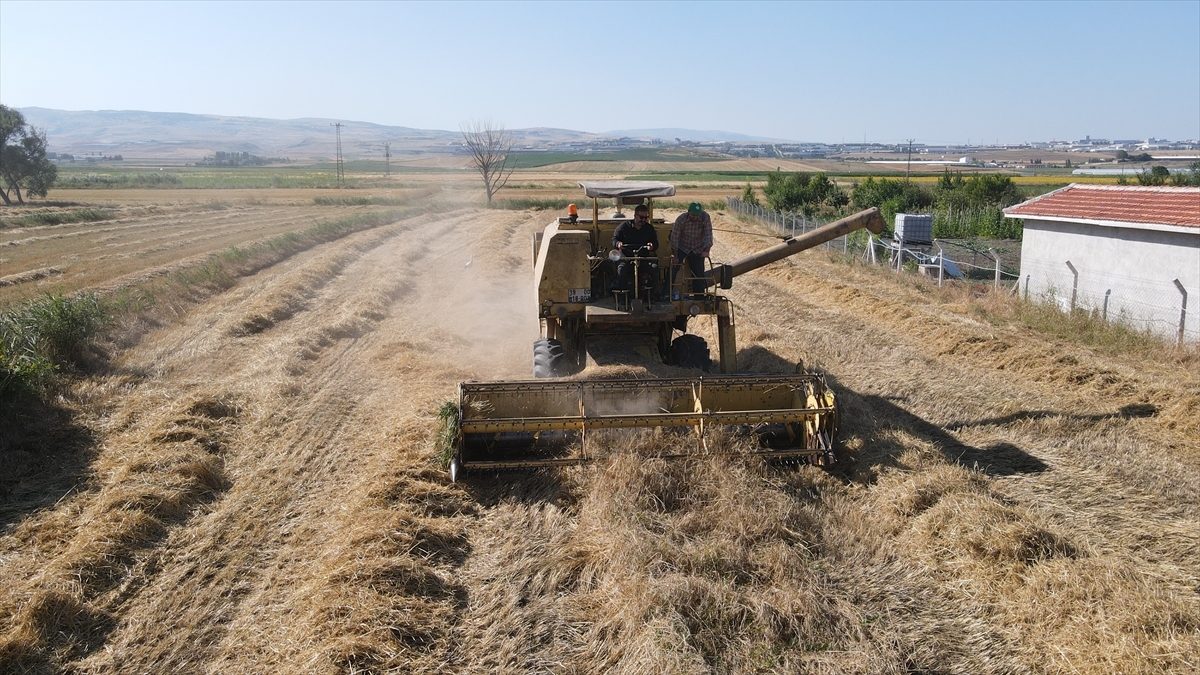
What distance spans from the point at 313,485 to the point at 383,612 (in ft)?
8.56

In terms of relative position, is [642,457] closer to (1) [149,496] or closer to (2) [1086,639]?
(2) [1086,639]

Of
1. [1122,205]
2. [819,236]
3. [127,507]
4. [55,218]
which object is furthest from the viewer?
[55,218]

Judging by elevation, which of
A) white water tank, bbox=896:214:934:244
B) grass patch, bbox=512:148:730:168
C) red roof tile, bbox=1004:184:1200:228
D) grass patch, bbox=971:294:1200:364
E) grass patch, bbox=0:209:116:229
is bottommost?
grass patch, bbox=971:294:1200:364

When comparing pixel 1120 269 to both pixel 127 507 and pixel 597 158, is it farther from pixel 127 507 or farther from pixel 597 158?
pixel 597 158

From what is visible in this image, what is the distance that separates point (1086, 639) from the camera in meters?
4.82

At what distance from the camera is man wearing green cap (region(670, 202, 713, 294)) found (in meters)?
9.45

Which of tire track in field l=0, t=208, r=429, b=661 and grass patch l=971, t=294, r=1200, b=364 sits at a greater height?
grass patch l=971, t=294, r=1200, b=364

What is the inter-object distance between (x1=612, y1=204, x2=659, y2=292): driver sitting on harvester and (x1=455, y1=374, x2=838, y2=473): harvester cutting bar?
6.08 ft

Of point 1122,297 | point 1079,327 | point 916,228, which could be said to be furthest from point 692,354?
point 916,228

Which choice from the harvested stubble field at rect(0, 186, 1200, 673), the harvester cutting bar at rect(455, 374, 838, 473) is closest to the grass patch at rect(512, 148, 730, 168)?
the harvested stubble field at rect(0, 186, 1200, 673)

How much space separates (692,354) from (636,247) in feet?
4.81

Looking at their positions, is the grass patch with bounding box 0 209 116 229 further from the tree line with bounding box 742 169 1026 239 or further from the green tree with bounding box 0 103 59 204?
the tree line with bounding box 742 169 1026 239

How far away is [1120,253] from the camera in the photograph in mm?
16453

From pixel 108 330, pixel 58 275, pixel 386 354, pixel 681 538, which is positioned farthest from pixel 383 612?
pixel 58 275
